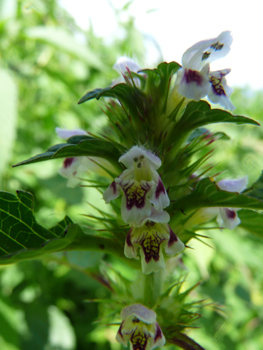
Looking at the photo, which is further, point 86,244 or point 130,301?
point 130,301

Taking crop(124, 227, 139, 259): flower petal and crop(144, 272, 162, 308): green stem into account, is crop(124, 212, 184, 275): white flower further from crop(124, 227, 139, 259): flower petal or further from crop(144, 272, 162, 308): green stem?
crop(144, 272, 162, 308): green stem

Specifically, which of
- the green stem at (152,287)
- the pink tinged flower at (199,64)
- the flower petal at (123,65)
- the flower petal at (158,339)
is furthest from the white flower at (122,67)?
the flower petal at (158,339)

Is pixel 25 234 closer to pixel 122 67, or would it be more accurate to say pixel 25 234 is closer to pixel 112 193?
pixel 112 193

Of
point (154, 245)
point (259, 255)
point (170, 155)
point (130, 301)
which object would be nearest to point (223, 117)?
point (170, 155)

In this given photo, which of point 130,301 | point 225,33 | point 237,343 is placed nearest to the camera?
point 225,33

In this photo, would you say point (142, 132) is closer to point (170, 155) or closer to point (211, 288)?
point (170, 155)

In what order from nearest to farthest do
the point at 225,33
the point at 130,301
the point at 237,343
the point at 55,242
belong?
the point at 55,242 < the point at 225,33 < the point at 130,301 < the point at 237,343

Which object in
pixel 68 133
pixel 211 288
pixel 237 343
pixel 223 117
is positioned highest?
pixel 223 117
